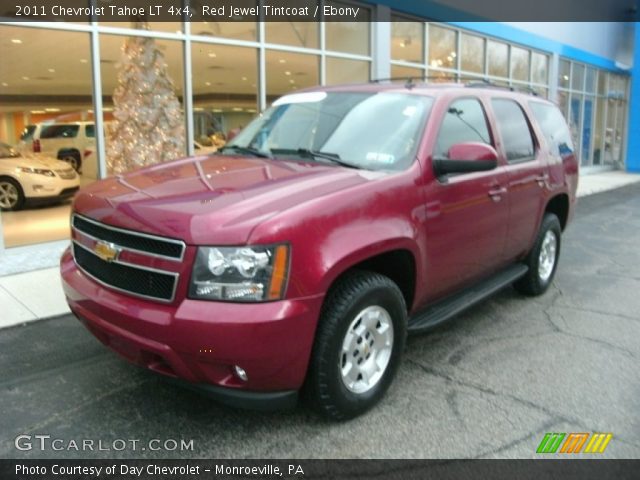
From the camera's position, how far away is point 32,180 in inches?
295

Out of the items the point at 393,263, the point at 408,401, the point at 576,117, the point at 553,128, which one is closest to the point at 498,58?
the point at 576,117

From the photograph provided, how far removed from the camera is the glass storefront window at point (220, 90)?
28.3 feet

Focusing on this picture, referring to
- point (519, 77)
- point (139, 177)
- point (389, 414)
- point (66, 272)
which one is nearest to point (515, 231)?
point (389, 414)

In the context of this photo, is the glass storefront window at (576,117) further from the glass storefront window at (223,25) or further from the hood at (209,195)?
the hood at (209,195)

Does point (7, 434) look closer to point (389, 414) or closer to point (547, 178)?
point (389, 414)

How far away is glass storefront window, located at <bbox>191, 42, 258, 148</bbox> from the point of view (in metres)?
8.62

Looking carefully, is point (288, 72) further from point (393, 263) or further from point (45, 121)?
point (393, 263)

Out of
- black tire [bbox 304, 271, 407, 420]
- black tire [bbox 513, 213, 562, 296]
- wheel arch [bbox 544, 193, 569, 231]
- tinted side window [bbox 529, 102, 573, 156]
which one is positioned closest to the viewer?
black tire [bbox 304, 271, 407, 420]

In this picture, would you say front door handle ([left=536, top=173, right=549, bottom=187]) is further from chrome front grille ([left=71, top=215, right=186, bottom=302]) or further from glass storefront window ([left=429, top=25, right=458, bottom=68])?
glass storefront window ([left=429, top=25, right=458, bottom=68])

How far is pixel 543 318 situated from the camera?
5.05m

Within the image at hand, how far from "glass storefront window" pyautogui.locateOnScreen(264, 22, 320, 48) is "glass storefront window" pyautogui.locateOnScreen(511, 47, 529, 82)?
8.09 metres

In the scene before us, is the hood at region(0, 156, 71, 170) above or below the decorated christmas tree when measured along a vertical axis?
below

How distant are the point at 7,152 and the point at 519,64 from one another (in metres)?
14.0

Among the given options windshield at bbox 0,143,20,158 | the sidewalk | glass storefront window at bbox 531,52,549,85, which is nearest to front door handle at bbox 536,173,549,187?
the sidewalk
